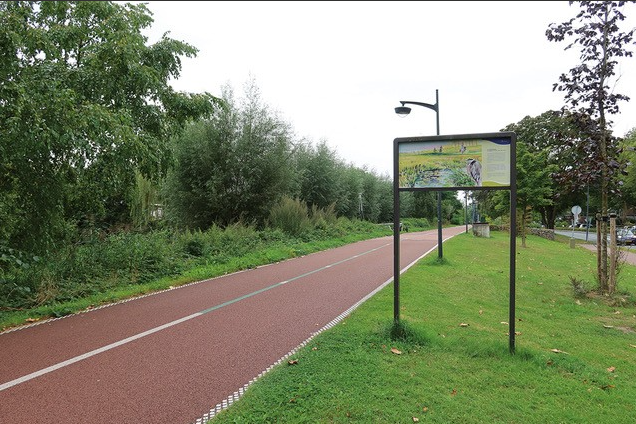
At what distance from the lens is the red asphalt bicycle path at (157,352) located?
11.2 ft

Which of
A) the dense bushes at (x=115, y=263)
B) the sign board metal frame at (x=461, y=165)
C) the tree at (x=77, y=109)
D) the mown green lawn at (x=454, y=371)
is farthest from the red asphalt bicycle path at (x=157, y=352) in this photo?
the tree at (x=77, y=109)

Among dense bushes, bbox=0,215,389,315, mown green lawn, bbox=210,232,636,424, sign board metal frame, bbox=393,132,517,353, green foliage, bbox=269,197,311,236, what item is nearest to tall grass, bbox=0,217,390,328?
dense bushes, bbox=0,215,389,315

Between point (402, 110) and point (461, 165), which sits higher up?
point (402, 110)

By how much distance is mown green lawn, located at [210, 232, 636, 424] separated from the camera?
317 cm

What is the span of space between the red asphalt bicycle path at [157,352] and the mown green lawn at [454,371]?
0.46 m

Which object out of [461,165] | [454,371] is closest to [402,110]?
[461,165]

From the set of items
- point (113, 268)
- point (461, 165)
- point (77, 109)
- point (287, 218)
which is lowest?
point (113, 268)

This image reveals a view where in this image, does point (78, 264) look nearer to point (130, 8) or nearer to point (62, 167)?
point (62, 167)

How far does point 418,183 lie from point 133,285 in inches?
255

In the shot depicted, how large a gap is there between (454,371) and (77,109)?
6519 millimetres

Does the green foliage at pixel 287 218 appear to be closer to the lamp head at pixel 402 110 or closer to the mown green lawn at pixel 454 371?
the lamp head at pixel 402 110

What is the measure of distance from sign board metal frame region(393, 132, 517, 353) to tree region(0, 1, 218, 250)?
4827 mm

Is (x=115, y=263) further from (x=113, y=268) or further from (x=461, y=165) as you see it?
(x=461, y=165)

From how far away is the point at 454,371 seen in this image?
3.93m
